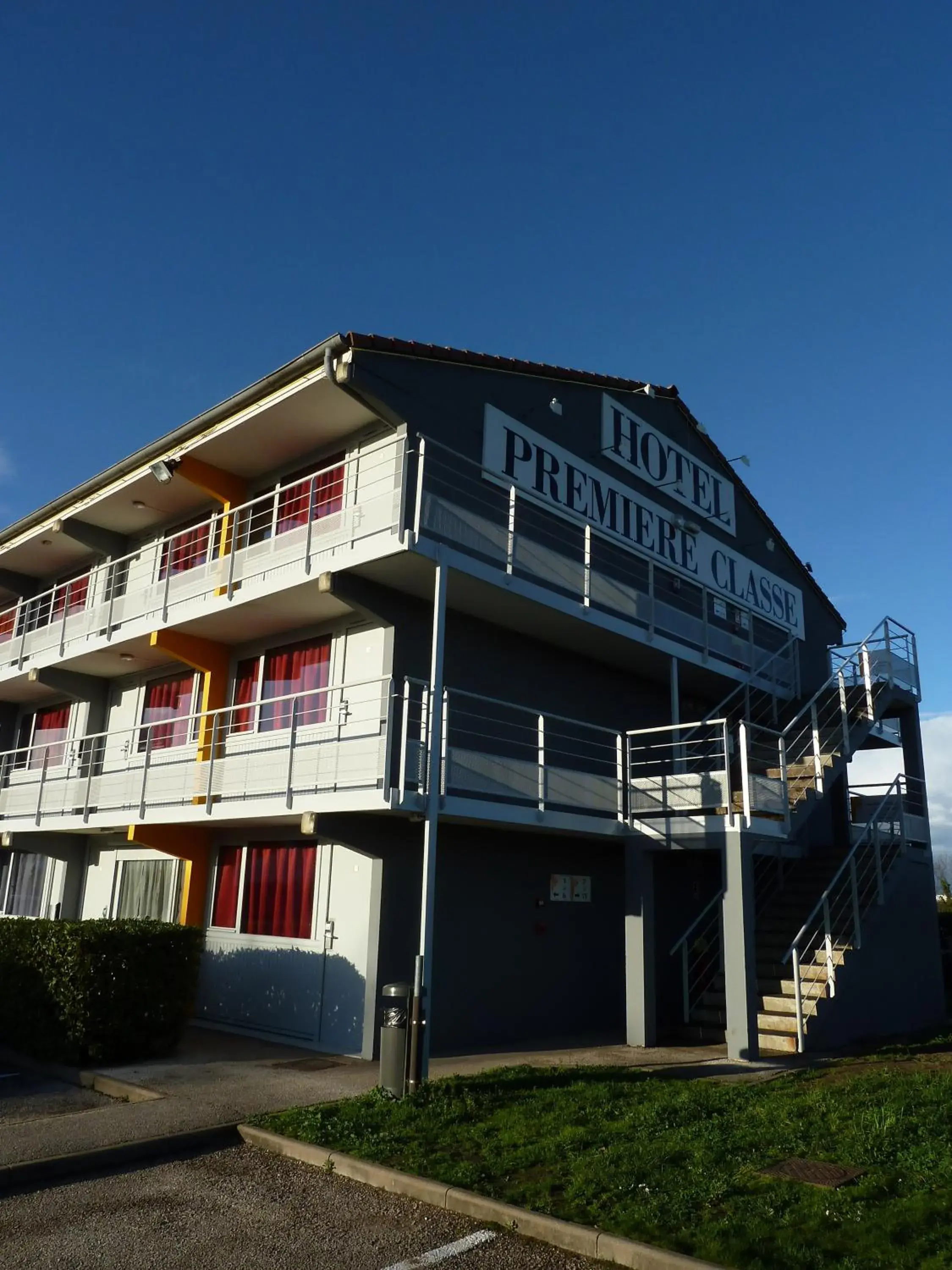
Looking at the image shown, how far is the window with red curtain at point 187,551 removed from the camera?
18.5 metres

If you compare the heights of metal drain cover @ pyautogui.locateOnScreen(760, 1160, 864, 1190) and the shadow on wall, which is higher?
the shadow on wall

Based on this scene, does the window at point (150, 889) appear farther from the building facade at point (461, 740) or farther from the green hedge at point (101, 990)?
the green hedge at point (101, 990)

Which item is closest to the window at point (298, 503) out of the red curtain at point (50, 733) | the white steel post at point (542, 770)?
the white steel post at point (542, 770)

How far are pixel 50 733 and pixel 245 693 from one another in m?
7.48

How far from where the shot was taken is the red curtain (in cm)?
2102

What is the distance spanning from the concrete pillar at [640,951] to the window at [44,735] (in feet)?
39.6

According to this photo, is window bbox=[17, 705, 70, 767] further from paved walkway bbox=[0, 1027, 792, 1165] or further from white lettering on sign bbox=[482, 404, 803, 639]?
white lettering on sign bbox=[482, 404, 803, 639]

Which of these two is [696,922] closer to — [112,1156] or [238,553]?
[238,553]

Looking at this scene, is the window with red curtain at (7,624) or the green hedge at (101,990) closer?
the green hedge at (101,990)

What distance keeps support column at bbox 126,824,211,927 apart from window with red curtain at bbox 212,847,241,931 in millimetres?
205

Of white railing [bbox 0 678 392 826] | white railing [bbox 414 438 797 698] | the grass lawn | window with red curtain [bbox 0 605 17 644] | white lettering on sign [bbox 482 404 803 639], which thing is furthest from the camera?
window with red curtain [bbox 0 605 17 644]

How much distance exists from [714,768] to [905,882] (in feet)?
11.8

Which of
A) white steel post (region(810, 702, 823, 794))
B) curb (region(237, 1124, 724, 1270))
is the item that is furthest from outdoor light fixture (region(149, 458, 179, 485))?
white steel post (region(810, 702, 823, 794))

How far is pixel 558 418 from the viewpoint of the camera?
17.6 metres
